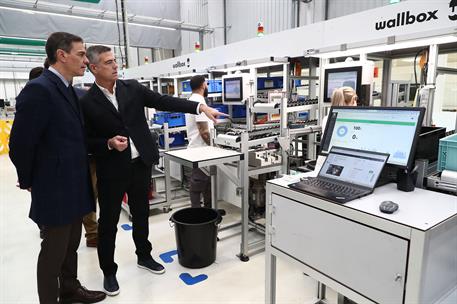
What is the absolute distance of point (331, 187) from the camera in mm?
1337

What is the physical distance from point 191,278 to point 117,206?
0.84m

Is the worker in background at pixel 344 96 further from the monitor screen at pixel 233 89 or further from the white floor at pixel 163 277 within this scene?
→ the white floor at pixel 163 277

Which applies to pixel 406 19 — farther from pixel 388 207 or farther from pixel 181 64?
pixel 181 64

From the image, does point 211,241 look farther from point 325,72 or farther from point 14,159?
point 325,72

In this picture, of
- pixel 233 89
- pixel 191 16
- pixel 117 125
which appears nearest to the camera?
pixel 117 125

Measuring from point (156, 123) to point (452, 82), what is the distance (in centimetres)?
666

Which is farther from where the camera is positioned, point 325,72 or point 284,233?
Result: point 325,72

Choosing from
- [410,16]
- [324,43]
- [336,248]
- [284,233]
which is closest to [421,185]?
[336,248]

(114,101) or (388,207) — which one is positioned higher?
(114,101)

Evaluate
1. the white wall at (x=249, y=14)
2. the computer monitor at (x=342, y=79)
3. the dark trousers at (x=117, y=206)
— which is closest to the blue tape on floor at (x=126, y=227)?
the dark trousers at (x=117, y=206)

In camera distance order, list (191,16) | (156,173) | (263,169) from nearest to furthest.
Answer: (263,169), (156,173), (191,16)

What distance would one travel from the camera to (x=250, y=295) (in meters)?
2.23

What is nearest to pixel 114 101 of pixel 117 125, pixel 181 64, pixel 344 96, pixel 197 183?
pixel 117 125

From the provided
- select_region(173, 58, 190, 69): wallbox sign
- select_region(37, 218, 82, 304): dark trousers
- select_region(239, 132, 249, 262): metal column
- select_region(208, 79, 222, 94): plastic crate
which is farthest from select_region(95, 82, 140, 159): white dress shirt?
select_region(173, 58, 190, 69): wallbox sign
